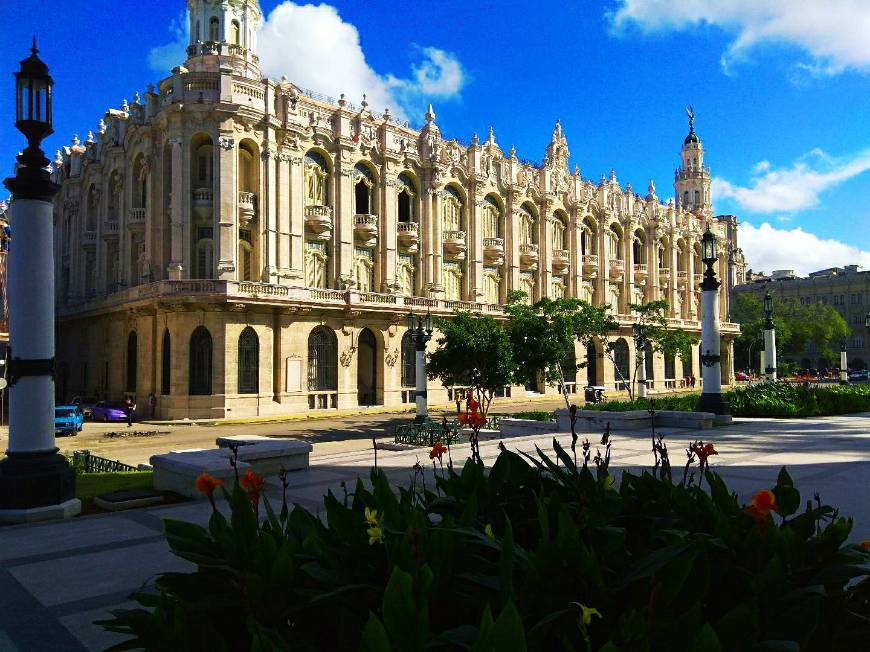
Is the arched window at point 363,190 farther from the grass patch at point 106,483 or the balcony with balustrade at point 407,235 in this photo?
the grass patch at point 106,483

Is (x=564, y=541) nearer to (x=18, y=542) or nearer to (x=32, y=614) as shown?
(x=32, y=614)

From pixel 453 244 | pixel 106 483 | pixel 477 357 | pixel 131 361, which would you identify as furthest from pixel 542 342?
pixel 131 361

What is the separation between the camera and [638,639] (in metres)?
2.32

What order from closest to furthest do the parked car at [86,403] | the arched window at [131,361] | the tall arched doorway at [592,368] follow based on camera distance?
the parked car at [86,403]
the arched window at [131,361]
the tall arched doorway at [592,368]

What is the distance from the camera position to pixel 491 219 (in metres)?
49.6

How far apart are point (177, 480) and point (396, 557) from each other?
804 centimetres

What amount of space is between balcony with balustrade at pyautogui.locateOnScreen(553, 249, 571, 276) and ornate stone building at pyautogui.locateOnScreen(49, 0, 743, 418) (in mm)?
796

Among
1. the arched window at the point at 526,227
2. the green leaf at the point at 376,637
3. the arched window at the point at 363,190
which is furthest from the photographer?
the arched window at the point at 526,227

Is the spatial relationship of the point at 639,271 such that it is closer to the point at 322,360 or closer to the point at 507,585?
the point at 322,360

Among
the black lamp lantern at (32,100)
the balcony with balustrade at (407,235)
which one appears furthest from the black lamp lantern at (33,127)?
the balcony with balustrade at (407,235)

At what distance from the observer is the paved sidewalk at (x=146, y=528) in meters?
5.12

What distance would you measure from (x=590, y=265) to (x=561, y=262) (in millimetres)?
4134

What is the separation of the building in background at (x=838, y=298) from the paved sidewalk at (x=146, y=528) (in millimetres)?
89096

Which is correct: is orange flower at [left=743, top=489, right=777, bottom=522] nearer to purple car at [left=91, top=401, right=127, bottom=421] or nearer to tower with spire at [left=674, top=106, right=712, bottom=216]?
purple car at [left=91, top=401, right=127, bottom=421]
